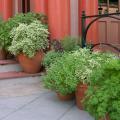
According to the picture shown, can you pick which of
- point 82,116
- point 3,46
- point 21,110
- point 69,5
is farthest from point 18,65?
point 82,116

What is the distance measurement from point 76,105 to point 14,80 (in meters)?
1.89

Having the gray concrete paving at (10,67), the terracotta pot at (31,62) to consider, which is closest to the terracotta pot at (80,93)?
the terracotta pot at (31,62)

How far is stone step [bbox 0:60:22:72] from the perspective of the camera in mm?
7606

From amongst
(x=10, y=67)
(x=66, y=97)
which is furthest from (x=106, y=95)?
(x=10, y=67)

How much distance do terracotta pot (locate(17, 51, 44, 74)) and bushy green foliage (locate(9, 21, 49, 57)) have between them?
12 centimetres

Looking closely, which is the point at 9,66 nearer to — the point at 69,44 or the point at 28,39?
the point at 28,39

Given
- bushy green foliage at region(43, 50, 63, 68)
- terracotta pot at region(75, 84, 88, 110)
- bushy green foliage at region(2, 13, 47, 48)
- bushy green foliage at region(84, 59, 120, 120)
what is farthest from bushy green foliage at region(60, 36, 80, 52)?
bushy green foliage at region(84, 59, 120, 120)

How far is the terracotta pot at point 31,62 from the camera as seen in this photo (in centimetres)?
734

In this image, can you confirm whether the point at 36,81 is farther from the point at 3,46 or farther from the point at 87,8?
the point at 87,8

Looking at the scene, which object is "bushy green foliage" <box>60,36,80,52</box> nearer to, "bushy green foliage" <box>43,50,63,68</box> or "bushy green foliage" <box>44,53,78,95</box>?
"bushy green foliage" <box>43,50,63,68</box>

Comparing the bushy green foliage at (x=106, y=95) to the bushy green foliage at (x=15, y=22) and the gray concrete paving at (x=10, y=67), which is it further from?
the bushy green foliage at (x=15, y=22)

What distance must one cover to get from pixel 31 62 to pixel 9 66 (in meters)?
Result: 0.60

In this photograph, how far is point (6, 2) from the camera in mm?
8922

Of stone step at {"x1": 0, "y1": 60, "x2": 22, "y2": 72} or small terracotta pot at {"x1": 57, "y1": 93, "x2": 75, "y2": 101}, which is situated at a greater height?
stone step at {"x1": 0, "y1": 60, "x2": 22, "y2": 72}
